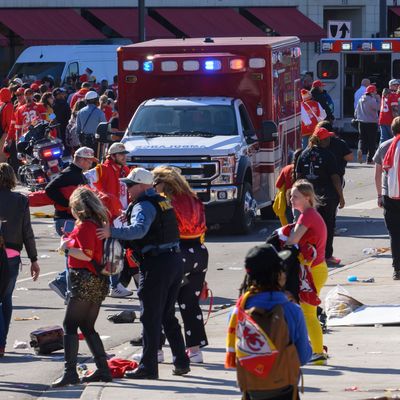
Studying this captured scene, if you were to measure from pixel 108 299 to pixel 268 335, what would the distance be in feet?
26.4

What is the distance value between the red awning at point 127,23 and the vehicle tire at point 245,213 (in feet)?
100

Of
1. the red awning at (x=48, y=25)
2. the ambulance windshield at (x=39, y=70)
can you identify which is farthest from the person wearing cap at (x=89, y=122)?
the red awning at (x=48, y=25)

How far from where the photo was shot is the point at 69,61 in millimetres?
39375

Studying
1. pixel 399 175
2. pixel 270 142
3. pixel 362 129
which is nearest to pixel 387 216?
pixel 399 175

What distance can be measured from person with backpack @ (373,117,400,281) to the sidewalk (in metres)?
2.99

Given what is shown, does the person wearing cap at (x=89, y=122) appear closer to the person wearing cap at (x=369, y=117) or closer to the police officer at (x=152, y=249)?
the person wearing cap at (x=369, y=117)

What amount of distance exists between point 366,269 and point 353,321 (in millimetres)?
3494

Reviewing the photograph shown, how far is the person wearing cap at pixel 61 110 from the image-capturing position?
28.8m

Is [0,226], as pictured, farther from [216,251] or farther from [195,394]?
[216,251]

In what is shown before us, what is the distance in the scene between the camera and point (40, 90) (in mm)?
30516

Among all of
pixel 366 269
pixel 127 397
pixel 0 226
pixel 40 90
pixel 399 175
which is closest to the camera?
pixel 127 397

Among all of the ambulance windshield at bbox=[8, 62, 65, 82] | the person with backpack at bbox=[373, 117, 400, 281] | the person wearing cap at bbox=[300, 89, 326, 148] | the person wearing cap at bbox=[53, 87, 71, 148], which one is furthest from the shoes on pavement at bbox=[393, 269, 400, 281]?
the ambulance windshield at bbox=[8, 62, 65, 82]

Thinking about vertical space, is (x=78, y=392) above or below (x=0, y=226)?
below

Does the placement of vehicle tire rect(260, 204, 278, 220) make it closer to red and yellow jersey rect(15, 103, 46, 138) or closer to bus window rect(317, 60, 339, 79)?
red and yellow jersey rect(15, 103, 46, 138)
